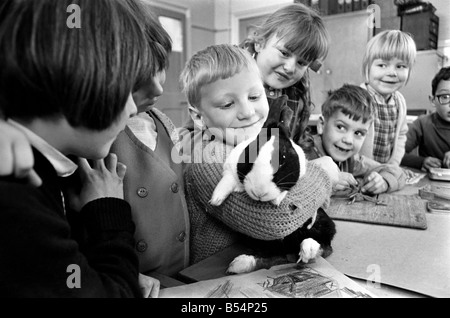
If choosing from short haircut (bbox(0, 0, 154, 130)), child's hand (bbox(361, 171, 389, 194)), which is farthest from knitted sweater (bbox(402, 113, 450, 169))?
short haircut (bbox(0, 0, 154, 130))

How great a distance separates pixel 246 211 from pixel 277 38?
38cm

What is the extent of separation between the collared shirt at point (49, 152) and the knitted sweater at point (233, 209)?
198mm

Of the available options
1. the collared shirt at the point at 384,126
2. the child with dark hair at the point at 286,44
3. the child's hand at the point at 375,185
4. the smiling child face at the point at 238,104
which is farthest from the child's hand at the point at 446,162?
the smiling child face at the point at 238,104

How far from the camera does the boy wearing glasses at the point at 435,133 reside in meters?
1.20

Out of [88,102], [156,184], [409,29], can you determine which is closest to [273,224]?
[156,184]

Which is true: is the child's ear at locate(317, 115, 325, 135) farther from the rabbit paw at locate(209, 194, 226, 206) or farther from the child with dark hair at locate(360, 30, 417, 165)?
the rabbit paw at locate(209, 194, 226, 206)

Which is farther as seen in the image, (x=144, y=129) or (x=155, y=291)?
(x=144, y=129)

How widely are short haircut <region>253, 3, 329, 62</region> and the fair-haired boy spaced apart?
0.22 m

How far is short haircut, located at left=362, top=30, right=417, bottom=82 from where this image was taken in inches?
34.1

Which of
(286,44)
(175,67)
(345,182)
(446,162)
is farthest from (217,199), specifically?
(446,162)

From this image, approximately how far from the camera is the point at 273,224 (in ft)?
1.41

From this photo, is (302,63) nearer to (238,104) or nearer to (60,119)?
(238,104)

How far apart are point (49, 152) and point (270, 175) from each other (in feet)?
0.72

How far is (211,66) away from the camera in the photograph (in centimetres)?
49
